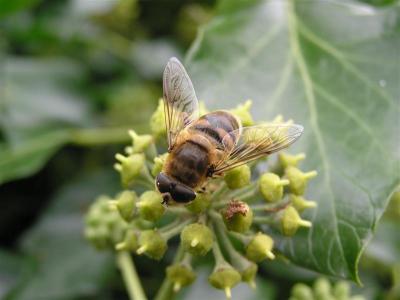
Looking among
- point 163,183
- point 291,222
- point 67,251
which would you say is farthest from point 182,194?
point 67,251

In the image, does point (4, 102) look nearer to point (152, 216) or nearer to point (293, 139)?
point (152, 216)

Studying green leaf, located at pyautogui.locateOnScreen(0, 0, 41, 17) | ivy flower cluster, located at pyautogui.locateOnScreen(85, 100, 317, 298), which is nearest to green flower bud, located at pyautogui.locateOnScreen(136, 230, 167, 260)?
ivy flower cluster, located at pyautogui.locateOnScreen(85, 100, 317, 298)

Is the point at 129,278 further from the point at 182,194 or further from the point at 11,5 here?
the point at 11,5

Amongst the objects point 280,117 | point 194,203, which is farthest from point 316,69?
point 194,203

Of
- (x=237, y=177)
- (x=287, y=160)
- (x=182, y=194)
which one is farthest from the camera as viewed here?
(x=287, y=160)

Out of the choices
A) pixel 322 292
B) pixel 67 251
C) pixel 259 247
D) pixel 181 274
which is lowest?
pixel 67 251

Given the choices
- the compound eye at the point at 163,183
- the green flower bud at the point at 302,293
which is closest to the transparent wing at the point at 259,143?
the compound eye at the point at 163,183

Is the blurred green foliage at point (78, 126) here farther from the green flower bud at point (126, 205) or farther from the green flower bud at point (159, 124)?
the green flower bud at point (126, 205)
